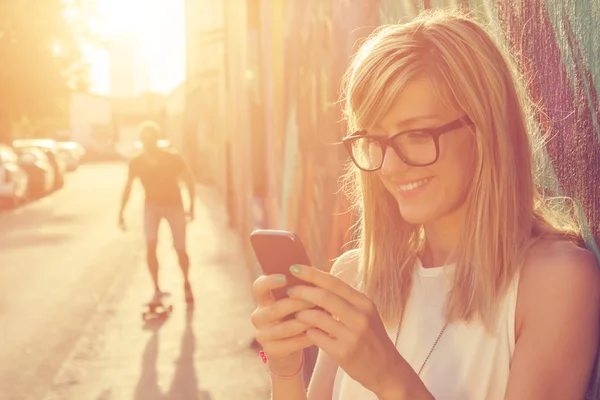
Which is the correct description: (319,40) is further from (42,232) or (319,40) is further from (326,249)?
(42,232)

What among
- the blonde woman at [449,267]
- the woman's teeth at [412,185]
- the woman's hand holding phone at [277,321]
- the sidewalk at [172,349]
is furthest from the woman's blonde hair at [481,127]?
the sidewalk at [172,349]

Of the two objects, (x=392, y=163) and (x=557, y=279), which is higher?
(x=392, y=163)

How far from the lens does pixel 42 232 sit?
1666 centimetres

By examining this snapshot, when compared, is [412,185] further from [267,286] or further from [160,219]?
[160,219]

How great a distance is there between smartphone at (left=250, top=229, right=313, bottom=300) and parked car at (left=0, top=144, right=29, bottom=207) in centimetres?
2074

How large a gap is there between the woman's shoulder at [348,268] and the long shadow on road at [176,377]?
386 centimetres

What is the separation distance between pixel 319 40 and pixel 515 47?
3431 millimetres

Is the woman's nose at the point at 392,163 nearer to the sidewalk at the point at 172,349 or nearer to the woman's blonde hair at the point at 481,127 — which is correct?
the woman's blonde hair at the point at 481,127

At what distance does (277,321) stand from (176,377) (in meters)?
4.84

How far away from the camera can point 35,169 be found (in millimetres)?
25906

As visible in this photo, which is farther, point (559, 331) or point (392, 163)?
point (392, 163)

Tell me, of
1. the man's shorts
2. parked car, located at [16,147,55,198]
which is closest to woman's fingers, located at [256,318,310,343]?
the man's shorts

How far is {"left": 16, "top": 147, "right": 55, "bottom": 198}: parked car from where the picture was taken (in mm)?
25859

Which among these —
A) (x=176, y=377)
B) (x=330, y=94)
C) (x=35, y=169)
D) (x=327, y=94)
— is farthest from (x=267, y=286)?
(x=35, y=169)
